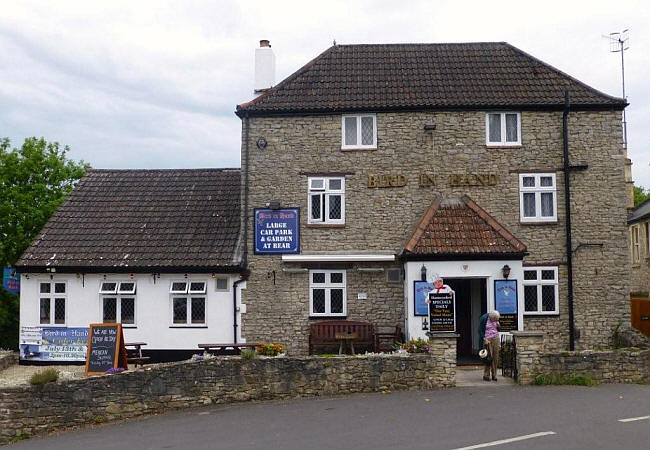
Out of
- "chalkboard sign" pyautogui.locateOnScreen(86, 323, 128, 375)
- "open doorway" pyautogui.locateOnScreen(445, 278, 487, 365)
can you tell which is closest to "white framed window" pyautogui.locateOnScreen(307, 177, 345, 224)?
"open doorway" pyautogui.locateOnScreen(445, 278, 487, 365)

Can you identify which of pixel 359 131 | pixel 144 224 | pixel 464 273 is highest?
pixel 359 131

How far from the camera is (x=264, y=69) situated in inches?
945

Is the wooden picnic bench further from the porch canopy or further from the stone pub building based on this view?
the porch canopy

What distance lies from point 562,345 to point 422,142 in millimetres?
7334

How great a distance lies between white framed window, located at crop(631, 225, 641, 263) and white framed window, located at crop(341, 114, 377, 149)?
2247 cm

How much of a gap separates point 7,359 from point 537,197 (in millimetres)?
16582

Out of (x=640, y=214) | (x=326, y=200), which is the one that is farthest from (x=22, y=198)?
(x=640, y=214)

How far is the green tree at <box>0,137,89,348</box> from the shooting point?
1248 inches

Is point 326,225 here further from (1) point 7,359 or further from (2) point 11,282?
(2) point 11,282

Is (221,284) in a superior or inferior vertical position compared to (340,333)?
superior

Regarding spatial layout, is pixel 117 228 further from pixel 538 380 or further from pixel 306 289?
pixel 538 380

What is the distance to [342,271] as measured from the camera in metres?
21.1

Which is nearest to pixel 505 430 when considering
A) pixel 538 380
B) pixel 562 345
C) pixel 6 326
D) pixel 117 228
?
pixel 538 380

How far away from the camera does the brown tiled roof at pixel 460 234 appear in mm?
19312
